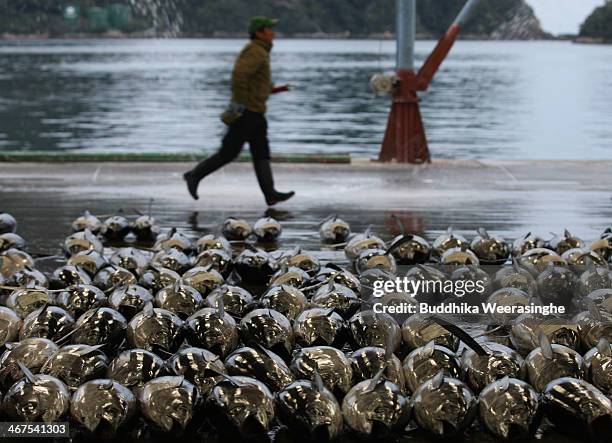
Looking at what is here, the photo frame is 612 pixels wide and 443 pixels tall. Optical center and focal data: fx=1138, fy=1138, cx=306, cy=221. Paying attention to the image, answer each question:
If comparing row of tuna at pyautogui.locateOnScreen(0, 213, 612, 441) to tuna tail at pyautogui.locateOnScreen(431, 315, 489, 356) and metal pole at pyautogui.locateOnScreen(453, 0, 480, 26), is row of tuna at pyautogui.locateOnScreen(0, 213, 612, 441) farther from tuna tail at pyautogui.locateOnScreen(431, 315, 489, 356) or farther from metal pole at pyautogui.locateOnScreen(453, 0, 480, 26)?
metal pole at pyautogui.locateOnScreen(453, 0, 480, 26)

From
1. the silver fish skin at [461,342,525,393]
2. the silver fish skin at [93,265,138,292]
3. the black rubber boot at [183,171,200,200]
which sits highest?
the silver fish skin at [461,342,525,393]

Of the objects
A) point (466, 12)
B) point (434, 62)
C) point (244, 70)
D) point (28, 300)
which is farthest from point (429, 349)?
point (466, 12)

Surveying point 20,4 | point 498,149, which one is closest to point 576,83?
point 498,149

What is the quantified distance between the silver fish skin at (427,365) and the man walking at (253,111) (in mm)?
5711

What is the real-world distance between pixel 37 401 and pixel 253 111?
6459 mm

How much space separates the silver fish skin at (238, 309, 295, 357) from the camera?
4.91 m

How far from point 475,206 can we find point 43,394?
6.51 m

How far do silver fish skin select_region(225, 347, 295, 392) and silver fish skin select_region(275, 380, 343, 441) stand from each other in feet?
0.62

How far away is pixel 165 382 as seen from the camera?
14.0 ft

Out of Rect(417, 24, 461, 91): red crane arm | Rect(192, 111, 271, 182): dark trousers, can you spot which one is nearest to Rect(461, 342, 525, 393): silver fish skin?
Rect(192, 111, 271, 182): dark trousers

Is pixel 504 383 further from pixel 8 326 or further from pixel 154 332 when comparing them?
pixel 8 326

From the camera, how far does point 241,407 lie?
13.7ft

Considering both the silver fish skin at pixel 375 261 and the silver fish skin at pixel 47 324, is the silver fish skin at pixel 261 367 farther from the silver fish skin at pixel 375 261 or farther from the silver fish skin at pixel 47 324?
the silver fish skin at pixel 375 261

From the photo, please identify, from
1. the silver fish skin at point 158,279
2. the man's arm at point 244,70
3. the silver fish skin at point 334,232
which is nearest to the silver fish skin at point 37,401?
the silver fish skin at point 158,279
